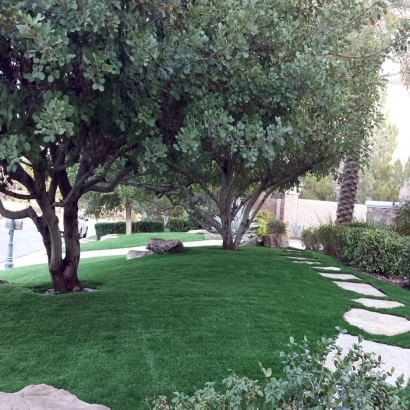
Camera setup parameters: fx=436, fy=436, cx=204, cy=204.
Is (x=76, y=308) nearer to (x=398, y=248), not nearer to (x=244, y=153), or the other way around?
(x=244, y=153)

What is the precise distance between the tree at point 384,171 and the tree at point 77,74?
19.3m

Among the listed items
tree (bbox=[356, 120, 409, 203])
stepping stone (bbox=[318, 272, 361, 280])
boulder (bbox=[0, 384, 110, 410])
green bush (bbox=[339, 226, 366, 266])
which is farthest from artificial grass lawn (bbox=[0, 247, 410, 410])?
tree (bbox=[356, 120, 409, 203])

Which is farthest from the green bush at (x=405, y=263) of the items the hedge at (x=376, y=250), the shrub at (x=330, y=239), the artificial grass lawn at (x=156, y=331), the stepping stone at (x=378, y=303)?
the shrub at (x=330, y=239)

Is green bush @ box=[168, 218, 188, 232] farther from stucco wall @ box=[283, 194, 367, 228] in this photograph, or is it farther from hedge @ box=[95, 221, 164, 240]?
stucco wall @ box=[283, 194, 367, 228]

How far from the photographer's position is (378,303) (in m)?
5.85

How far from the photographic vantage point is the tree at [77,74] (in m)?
3.12

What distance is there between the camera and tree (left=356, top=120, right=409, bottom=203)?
21.7 metres

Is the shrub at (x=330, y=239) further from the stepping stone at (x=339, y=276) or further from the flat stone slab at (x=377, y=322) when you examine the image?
the flat stone slab at (x=377, y=322)

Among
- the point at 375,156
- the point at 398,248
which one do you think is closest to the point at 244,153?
the point at 398,248

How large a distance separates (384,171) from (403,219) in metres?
12.2

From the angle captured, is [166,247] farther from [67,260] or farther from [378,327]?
[378,327]

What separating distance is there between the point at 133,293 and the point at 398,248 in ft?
16.5

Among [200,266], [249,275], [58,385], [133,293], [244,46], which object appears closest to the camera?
[58,385]

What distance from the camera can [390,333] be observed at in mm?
4480
